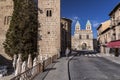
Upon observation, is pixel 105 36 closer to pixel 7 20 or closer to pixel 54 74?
pixel 7 20

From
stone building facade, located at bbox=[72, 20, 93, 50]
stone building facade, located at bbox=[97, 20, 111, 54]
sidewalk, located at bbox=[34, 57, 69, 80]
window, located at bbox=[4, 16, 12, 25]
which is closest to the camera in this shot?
sidewalk, located at bbox=[34, 57, 69, 80]

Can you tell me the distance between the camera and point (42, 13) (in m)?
37.8

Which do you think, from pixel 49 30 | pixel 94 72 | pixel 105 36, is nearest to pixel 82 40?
pixel 105 36

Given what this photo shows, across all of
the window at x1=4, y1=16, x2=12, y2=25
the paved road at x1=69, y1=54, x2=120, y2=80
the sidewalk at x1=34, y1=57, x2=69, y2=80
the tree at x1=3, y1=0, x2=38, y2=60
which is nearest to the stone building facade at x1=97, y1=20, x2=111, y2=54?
the tree at x1=3, y1=0, x2=38, y2=60

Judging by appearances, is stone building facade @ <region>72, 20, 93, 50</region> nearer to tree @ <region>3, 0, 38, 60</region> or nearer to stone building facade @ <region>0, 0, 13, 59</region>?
stone building facade @ <region>0, 0, 13, 59</region>

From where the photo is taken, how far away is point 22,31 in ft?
112

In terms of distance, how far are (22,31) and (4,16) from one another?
7.57m

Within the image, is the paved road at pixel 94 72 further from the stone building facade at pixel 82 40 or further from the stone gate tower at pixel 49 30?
the stone building facade at pixel 82 40

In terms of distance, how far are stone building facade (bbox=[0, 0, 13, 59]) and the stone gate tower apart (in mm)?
6333

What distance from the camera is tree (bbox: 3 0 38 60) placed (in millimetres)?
33500

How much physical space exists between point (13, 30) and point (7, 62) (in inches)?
264

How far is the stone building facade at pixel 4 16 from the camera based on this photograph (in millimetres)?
38750

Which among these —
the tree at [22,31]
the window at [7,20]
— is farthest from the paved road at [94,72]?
the window at [7,20]

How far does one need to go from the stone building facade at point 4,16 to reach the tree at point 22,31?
9.15ft
